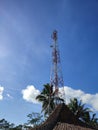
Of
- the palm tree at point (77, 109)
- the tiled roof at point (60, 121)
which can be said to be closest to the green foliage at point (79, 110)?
the palm tree at point (77, 109)

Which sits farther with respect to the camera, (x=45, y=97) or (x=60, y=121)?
(x=45, y=97)

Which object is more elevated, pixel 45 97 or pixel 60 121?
pixel 45 97

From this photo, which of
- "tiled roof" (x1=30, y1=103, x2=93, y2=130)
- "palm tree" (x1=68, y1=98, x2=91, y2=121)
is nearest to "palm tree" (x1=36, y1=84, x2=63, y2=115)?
"palm tree" (x1=68, y1=98, x2=91, y2=121)

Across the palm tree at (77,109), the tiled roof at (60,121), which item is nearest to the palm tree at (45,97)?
the palm tree at (77,109)

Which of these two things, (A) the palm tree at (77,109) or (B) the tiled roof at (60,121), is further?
(A) the palm tree at (77,109)

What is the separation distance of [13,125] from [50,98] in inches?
1077

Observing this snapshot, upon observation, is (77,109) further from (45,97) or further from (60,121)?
(60,121)

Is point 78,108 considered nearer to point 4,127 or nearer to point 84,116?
point 84,116

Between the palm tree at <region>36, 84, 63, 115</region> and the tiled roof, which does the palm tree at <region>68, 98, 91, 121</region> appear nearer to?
the palm tree at <region>36, 84, 63, 115</region>

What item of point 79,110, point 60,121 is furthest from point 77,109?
point 60,121

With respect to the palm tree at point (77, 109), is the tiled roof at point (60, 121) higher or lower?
lower

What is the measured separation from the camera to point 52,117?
25.0 metres

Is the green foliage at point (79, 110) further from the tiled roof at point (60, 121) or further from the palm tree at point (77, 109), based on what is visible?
the tiled roof at point (60, 121)

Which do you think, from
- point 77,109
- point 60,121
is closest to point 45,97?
point 77,109
